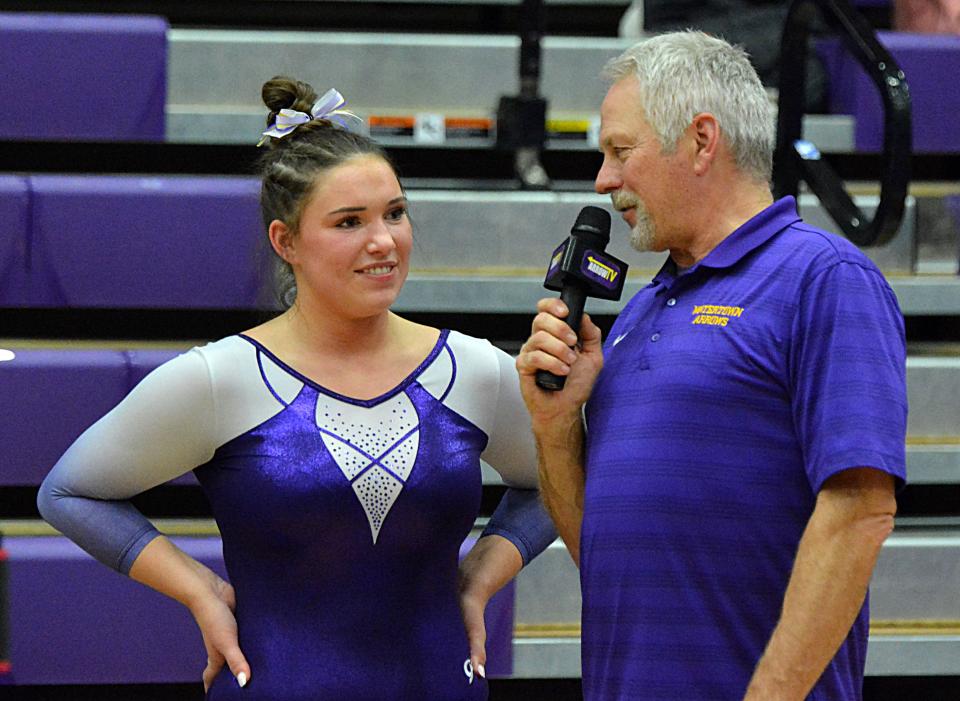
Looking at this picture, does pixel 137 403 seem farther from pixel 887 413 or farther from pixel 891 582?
pixel 891 582

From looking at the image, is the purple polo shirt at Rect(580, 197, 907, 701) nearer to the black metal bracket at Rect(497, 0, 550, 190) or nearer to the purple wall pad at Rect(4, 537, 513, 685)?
the purple wall pad at Rect(4, 537, 513, 685)

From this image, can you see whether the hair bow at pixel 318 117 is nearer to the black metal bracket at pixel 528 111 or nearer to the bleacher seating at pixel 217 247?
the bleacher seating at pixel 217 247

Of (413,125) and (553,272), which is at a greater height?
(553,272)

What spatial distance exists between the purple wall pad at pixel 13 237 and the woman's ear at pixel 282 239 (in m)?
1.49

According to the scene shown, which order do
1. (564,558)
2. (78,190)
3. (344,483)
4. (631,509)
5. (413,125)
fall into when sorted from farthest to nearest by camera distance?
(413,125)
(78,190)
(564,558)
(344,483)
(631,509)

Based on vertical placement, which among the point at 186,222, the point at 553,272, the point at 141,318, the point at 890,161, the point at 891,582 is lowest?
the point at 891,582

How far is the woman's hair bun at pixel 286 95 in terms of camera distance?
1.92m

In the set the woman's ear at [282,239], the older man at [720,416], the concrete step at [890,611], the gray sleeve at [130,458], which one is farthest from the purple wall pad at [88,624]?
the older man at [720,416]

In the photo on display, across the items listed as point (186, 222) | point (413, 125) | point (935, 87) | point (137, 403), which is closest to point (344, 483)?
point (137, 403)

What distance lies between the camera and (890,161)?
3.04 metres

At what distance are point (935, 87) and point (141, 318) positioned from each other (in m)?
1.98

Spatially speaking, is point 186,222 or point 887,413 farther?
point 186,222

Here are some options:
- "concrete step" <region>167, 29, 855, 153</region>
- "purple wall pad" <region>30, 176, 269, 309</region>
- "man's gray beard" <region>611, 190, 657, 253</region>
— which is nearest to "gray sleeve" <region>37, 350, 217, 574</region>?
"man's gray beard" <region>611, 190, 657, 253</region>

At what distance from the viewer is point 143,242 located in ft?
10.7
